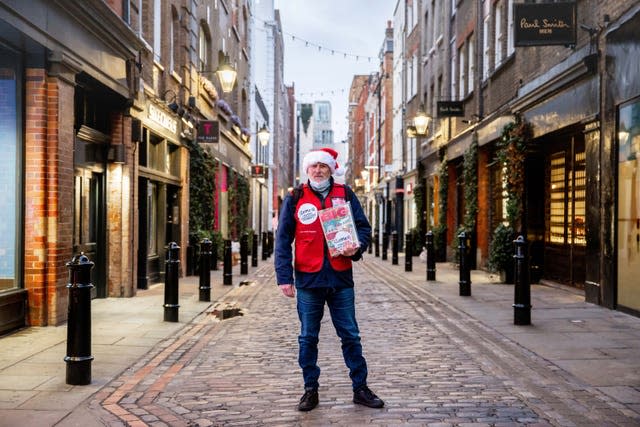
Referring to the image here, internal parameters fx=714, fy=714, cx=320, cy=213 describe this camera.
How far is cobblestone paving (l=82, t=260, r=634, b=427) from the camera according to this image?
191 inches

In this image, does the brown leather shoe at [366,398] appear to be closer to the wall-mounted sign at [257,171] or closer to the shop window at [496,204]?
the shop window at [496,204]

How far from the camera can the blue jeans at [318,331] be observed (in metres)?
5.10

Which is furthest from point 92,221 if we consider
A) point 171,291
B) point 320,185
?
point 320,185

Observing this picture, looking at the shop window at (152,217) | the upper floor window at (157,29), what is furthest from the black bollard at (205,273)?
the upper floor window at (157,29)

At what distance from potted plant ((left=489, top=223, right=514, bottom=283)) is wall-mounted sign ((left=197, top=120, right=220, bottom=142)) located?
723 cm

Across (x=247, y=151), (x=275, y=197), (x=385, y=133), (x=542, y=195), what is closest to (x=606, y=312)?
(x=542, y=195)

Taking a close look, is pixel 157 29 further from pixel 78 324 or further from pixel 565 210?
pixel 78 324

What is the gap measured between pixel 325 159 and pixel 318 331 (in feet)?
4.05

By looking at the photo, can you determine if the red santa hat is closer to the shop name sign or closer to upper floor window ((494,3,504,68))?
the shop name sign

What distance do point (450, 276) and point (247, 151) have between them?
16.1m

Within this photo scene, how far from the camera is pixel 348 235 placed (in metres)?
5.05

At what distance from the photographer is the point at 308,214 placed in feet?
16.8

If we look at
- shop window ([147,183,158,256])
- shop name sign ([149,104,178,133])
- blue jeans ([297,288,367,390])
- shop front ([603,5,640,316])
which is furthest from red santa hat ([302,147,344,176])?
shop window ([147,183,158,256])

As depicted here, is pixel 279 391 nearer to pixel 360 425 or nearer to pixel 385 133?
pixel 360 425
